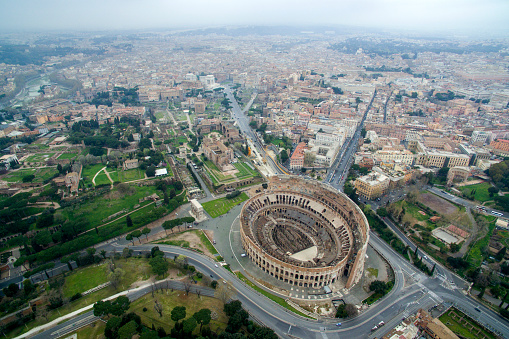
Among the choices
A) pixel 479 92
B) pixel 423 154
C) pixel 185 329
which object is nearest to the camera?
pixel 185 329

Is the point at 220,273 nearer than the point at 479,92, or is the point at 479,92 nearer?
the point at 220,273

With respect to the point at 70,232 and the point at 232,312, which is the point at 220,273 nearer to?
the point at 232,312

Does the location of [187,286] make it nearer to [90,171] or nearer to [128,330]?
[128,330]

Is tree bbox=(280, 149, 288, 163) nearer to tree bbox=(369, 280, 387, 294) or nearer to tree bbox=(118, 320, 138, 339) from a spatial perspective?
tree bbox=(369, 280, 387, 294)

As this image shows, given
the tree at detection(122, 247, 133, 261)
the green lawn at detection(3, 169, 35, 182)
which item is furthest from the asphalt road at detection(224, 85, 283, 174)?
the green lawn at detection(3, 169, 35, 182)

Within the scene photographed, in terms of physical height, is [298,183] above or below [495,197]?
above

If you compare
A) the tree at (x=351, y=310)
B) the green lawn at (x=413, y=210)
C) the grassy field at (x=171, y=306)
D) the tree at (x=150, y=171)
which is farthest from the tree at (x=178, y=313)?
the green lawn at (x=413, y=210)

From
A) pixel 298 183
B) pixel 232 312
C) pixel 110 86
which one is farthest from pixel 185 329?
pixel 110 86
